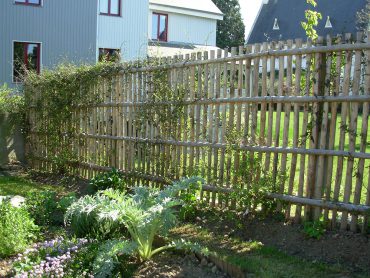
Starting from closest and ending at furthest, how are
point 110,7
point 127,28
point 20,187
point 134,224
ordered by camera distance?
point 134,224
point 20,187
point 110,7
point 127,28

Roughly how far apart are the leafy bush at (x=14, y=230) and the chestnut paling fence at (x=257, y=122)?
95.2 inches

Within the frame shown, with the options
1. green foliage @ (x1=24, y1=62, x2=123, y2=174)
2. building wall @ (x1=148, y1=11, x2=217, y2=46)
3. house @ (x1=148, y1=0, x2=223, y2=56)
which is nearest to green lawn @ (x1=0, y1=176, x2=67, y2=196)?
green foliage @ (x1=24, y1=62, x2=123, y2=174)

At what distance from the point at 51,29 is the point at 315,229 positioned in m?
16.2

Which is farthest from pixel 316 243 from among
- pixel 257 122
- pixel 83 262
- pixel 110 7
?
pixel 110 7

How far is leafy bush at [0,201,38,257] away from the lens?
16.9 ft

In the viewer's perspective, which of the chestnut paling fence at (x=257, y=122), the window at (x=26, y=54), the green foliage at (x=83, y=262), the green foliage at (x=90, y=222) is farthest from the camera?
the window at (x=26, y=54)

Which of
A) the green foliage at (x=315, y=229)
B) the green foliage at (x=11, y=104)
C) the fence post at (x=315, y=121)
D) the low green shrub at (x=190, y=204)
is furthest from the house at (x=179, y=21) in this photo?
the green foliage at (x=315, y=229)

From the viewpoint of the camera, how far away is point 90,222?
17.4ft

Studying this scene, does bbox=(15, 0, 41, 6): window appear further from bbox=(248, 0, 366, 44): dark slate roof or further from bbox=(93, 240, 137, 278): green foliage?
bbox=(248, 0, 366, 44): dark slate roof

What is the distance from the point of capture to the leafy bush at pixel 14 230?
5.14 metres

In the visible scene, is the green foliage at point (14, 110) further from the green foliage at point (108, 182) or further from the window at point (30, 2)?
the window at point (30, 2)

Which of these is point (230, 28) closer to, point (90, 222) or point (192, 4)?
point (192, 4)

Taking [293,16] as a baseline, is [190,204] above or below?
below

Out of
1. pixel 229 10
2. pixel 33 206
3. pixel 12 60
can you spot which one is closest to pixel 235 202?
pixel 33 206
